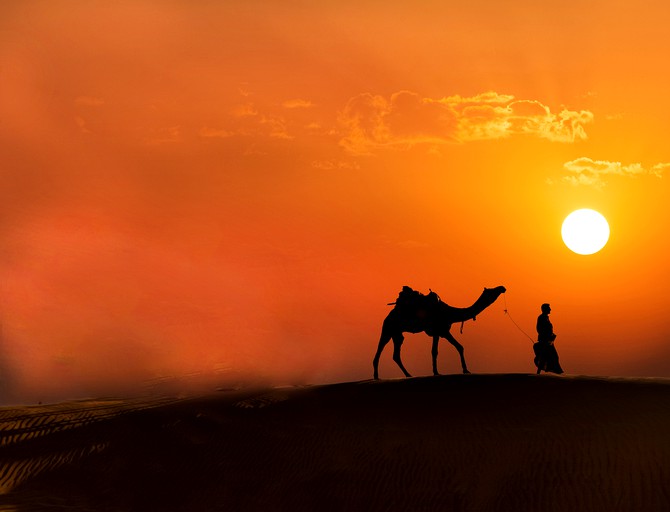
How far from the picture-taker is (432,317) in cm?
3691

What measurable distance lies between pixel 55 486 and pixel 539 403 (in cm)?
1283

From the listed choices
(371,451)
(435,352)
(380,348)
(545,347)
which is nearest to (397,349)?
(380,348)

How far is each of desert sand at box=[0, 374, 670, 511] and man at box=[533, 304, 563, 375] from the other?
1.99 metres

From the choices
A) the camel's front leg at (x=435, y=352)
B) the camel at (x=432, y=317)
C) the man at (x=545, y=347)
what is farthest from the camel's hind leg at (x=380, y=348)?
the man at (x=545, y=347)

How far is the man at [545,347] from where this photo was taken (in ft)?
117

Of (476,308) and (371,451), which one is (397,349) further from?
(371,451)

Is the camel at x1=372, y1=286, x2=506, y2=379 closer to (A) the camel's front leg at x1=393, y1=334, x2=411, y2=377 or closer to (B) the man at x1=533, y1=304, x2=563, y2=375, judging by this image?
(A) the camel's front leg at x1=393, y1=334, x2=411, y2=377

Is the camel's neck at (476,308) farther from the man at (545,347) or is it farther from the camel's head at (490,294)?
the man at (545,347)

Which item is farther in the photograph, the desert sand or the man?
the man

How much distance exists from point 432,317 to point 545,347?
144 inches

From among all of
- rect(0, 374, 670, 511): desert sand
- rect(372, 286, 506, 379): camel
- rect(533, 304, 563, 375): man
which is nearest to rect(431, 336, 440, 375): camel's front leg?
rect(372, 286, 506, 379): camel

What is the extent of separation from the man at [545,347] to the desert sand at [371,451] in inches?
78.2

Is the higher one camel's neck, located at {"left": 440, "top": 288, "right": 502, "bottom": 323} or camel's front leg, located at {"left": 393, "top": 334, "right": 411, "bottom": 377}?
camel's neck, located at {"left": 440, "top": 288, "right": 502, "bottom": 323}

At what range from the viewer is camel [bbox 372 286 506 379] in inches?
1449
